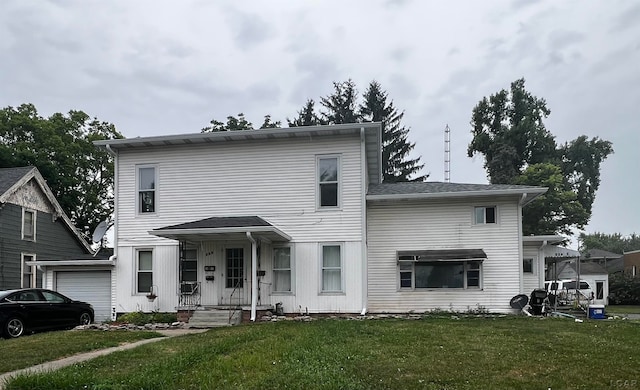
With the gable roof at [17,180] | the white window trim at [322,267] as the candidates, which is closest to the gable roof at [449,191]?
the white window trim at [322,267]

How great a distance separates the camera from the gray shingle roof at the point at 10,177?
75.4 ft

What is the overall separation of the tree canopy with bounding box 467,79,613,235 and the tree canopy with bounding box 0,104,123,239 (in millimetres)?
26996

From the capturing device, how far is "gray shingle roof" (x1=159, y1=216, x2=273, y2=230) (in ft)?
52.9

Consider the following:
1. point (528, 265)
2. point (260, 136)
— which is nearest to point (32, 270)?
point (260, 136)

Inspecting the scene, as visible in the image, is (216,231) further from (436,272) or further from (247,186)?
(436,272)

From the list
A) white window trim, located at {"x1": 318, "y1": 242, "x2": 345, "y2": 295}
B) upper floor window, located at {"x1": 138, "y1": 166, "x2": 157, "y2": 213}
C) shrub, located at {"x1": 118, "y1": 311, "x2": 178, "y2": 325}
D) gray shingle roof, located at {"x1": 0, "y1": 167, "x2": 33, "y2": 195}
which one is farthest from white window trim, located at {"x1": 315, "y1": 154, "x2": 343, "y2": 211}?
gray shingle roof, located at {"x1": 0, "y1": 167, "x2": 33, "y2": 195}

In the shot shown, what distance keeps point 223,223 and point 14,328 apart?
593 centimetres

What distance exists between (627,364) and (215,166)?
13140mm

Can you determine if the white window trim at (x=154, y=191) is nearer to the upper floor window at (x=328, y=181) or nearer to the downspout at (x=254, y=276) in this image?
the downspout at (x=254, y=276)

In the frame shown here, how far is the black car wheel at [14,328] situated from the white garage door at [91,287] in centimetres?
490

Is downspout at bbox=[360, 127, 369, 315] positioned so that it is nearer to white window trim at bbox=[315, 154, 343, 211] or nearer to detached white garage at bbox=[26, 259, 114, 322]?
white window trim at bbox=[315, 154, 343, 211]

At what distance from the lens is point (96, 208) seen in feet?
115

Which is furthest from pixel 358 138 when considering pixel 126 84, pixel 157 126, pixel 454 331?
pixel 157 126

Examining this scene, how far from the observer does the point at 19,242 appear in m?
23.6
